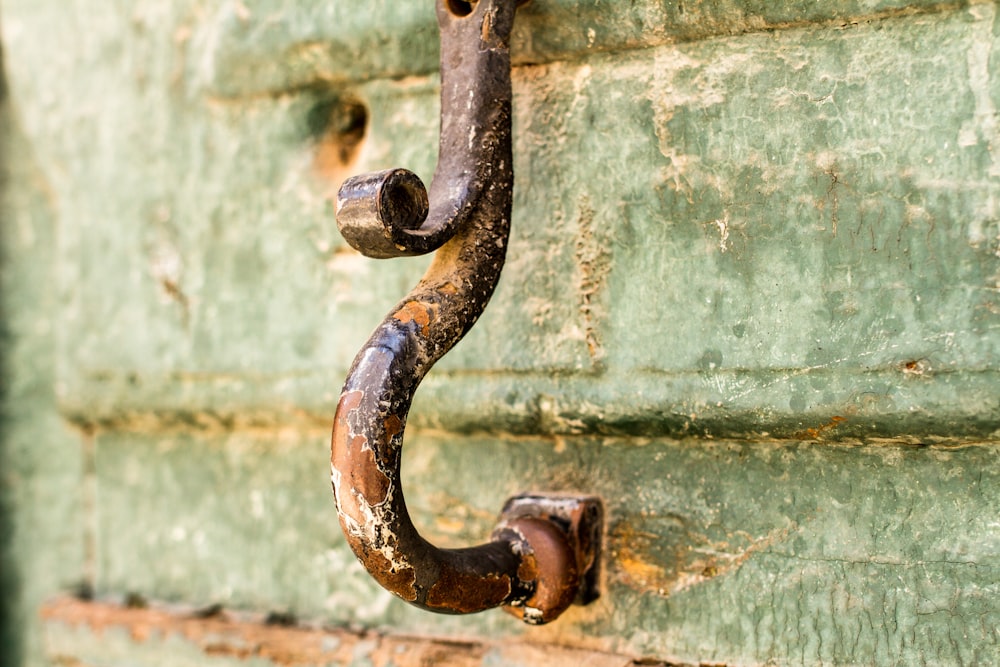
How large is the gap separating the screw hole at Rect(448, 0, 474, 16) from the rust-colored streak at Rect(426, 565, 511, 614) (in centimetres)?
38

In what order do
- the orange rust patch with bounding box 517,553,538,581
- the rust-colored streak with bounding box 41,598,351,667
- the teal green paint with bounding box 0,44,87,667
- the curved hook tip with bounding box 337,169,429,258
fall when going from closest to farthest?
the curved hook tip with bounding box 337,169,429,258, the orange rust patch with bounding box 517,553,538,581, the rust-colored streak with bounding box 41,598,351,667, the teal green paint with bounding box 0,44,87,667

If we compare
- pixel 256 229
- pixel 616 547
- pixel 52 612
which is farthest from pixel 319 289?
pixel 52 612

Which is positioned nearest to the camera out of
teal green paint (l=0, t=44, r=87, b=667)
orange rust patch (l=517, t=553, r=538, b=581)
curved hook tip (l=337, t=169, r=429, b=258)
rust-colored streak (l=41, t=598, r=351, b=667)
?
curved hook tip (l=337, t=169, r=429, b=258)

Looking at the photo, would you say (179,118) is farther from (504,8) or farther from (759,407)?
(759,407)

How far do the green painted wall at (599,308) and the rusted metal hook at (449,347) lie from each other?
5 cm

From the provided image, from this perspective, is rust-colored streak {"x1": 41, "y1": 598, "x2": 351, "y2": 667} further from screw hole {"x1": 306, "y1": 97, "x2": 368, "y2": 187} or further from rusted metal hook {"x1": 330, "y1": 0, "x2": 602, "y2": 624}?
screw hole {"x1": 306, "y1": 97, "x2": 368, "y2": 187}

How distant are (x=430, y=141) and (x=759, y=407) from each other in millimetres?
337

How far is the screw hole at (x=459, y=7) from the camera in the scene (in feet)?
2.48

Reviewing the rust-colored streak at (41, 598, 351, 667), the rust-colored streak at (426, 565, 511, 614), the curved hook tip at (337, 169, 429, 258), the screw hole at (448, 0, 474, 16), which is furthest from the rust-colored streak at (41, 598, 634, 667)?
the screw hole at (448, 0, 474, 16)

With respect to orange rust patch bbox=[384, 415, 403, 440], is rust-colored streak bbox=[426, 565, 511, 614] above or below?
below

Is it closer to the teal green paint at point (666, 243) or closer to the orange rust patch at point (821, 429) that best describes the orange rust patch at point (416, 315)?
the teal green paint at point (666, 243)

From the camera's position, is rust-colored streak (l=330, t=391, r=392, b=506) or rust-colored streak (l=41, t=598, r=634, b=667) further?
rust-colored streak (l=41, t=598, r=634, b=667)

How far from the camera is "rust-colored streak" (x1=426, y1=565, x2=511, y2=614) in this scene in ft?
2.18

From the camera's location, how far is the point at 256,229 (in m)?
0.94
